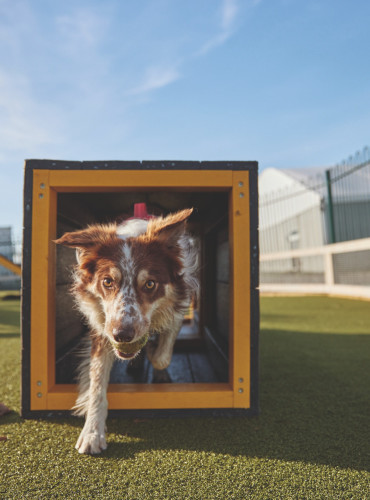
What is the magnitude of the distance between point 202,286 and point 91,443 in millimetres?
2594

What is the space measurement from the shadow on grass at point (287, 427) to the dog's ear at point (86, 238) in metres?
1.04

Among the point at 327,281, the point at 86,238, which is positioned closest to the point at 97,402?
the point at 86,238

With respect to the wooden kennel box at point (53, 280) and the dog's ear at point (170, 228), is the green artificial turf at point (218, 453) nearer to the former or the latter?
the wooden kennel box at point (53, 280)

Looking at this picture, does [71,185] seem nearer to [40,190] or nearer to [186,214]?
[40,190]

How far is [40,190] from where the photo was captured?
7.29 feet

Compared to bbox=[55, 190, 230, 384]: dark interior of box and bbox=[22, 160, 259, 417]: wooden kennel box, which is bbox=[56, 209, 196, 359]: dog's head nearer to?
bbox=[22, 160, 259, 417]: wooden kennel box

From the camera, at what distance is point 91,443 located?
1783mm

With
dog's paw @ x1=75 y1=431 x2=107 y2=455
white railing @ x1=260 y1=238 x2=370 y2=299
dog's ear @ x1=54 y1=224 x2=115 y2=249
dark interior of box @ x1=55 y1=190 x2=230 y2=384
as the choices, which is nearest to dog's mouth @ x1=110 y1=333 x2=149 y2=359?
dog's paw @ x1=75 y1=431 x2=107 y2=455

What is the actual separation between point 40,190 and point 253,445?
6.08ft

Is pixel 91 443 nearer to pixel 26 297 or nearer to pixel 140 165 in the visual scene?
pixel 26 297

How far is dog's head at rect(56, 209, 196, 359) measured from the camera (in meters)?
1.89

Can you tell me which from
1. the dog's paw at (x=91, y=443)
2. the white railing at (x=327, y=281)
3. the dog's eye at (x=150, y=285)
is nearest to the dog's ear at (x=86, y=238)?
the dog's eye at (x=150, y=285)

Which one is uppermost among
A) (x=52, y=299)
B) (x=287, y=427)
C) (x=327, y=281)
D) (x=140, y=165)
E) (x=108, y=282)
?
(x=140, y=165)

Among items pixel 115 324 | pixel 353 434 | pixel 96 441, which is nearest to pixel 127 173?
pixel 115 324
